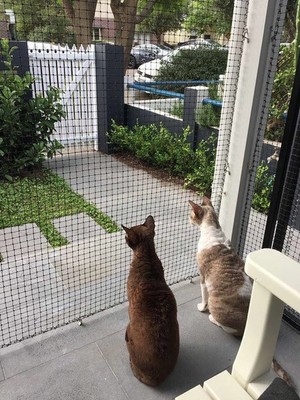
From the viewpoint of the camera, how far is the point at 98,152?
5523 mm

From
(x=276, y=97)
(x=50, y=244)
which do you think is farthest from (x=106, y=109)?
(x=50, y=244)

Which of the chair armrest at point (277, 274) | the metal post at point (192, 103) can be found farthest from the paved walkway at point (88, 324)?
the metal post at point (192, 103)

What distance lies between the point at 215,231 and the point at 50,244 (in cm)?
161

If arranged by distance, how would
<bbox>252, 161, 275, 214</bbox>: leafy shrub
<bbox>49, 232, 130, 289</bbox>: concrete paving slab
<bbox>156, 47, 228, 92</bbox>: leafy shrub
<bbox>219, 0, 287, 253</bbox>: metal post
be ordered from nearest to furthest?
<bbox>219, 0, 287, 253</bbox>: metal post → <bbox>49, 232, 130, 289</bbox>: concrete paving slab → <bbox>252, 161, 275, 214</bbox>: leafy shrub → <bbox>156, 47, 228, 92</bbox>: leafy shrub

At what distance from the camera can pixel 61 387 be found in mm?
1661

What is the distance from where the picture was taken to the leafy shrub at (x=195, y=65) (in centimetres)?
598

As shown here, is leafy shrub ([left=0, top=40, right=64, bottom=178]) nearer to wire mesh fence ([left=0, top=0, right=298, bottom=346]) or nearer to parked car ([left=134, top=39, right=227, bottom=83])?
wire mesh fence ([left=0, top=0, right=298, bottom=346])

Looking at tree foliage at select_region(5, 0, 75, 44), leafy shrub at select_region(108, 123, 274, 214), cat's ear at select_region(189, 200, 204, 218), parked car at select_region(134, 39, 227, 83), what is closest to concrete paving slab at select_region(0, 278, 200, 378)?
cat's ear at select_region(189, 200, 204, 218)

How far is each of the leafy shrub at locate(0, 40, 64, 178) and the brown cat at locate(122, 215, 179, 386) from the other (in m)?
2.98

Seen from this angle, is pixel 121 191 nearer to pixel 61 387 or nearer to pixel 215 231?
pixel 215 231

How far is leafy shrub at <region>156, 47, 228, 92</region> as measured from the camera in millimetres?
5980

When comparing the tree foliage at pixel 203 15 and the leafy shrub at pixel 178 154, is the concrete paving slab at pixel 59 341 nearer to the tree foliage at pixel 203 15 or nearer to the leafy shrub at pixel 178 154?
the leafy shrub at pixel 178 154

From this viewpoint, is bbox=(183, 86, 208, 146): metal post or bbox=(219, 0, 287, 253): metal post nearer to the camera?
bbox=(219, 0, 287, 253): metal post

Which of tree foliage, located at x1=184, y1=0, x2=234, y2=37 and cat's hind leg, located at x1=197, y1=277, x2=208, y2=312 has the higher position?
tree foliage, located at x1=184, y1=0, x2=234, y2=37
